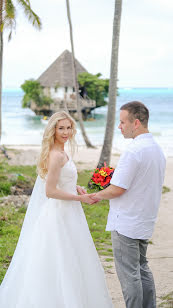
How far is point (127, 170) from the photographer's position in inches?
134

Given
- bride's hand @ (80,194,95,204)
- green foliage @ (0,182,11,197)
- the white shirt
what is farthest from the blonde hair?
green foliage @ (0,182,11,197)

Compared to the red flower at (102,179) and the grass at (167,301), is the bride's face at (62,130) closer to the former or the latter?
the red flower at (102,179)

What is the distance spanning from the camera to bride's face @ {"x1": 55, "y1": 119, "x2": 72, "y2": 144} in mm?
4047

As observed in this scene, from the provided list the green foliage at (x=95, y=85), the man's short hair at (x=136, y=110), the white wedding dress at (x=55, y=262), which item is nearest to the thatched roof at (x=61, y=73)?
the green foliage at (x=95, y=85)

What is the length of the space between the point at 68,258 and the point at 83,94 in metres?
42.4

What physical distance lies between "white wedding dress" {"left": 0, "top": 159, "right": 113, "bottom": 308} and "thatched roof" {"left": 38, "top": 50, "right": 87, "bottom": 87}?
38.5m

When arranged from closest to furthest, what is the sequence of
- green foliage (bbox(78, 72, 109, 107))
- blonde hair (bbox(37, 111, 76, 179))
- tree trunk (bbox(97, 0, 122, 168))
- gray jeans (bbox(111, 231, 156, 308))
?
gray jeans (bbox(111, 231, 156, 308)), blonde hair (bbox(37, 111, 76, 179)), tree trunk (bbox(97, 0, 122, 168)), green foliage (bbox(78, 72, 109, 107))

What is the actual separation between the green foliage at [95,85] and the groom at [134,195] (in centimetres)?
4052

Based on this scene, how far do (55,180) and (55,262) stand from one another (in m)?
0.79

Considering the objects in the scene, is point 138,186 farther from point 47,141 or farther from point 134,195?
point 47,141

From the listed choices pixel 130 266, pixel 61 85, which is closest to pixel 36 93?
pixel 61 85

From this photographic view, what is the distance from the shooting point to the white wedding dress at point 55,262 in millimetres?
3818

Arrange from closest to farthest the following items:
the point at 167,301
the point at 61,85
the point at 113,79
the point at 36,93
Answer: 1. the point at 167,301
2. the point at 113,79
3. the point at 61,85
4. the point at 36,93

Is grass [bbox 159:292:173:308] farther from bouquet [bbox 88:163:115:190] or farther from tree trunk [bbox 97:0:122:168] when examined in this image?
tree trunk [bbox 97:0:122:168]
